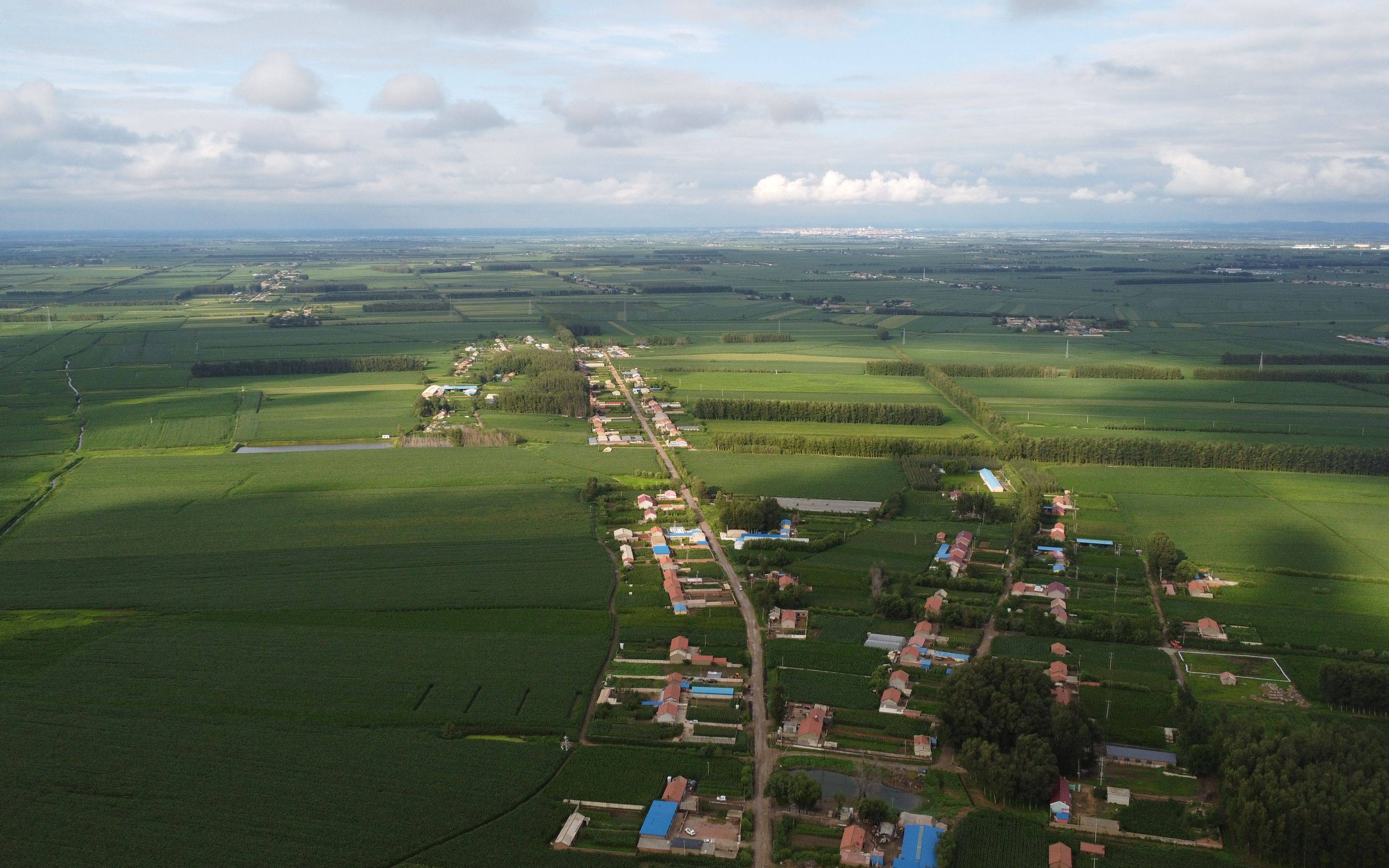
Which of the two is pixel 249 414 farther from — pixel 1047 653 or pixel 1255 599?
pixel 1255 599

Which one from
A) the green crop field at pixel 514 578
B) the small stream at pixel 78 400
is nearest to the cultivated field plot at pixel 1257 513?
the green crop field at pixel 514 578

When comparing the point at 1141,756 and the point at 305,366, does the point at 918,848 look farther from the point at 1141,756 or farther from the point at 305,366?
the point at 305,366

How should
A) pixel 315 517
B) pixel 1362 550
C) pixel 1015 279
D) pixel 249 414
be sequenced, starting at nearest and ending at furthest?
pixel 1362 550 → pixel 315 517 → pixel 249 414 → pixel 1015 279

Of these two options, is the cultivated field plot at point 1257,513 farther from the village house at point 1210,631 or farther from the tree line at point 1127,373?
the tree line at point 1127,373

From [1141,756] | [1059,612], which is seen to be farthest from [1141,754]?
[1059,612]

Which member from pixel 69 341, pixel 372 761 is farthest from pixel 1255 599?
pixel 69 341

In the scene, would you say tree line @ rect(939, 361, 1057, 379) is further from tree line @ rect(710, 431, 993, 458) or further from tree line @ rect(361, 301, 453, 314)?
tree line @ rect(361, 301, 453, 314)
